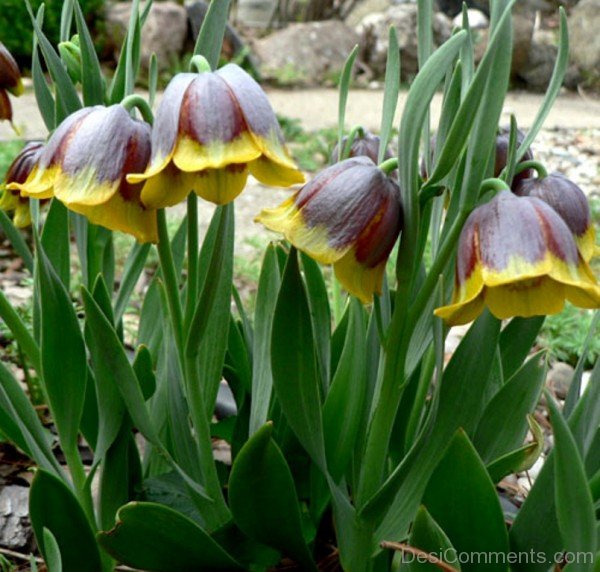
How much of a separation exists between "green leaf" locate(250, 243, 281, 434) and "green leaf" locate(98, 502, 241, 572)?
0.16 meters

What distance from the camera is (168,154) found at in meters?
0.70

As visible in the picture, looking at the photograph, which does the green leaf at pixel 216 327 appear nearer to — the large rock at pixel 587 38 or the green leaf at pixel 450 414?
the green leaf at pixel 450 414

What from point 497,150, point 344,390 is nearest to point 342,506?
point 344,390

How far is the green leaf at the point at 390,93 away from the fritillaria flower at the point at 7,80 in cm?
45

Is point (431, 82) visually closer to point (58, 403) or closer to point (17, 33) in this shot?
point (58, 403)

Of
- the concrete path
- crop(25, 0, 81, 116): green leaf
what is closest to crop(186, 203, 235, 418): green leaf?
crop(25, 0, 81, 116): green leaf

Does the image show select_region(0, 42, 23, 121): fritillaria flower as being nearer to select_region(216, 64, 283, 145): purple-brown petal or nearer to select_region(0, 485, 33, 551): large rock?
select_region(216, 64, 283, 145): purple-brown petal

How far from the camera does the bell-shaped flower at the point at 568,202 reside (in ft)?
2.61

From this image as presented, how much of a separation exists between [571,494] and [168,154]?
1.39 ft

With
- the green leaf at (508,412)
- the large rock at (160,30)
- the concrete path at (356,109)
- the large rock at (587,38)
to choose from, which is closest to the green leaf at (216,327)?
the green leaf at (508,412)

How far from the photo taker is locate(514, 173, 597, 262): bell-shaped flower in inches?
31.4

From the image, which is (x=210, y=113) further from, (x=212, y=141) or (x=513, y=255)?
(x=513, y=255)

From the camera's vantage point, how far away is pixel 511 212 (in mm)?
689

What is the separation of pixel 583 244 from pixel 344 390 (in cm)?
33
